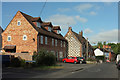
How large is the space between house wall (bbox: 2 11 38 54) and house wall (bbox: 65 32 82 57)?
18716 mm

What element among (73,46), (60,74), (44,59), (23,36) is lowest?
(60,74)

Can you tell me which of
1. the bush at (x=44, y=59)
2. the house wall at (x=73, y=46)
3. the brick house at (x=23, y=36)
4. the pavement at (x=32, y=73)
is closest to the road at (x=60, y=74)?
the pavement at (x=32, y=73)

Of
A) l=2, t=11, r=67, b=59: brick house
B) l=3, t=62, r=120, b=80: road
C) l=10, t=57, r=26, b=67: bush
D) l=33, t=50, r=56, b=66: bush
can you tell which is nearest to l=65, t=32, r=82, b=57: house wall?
l=2, t=11, r=67, b=59: brick house

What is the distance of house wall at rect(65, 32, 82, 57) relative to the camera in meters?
49.4

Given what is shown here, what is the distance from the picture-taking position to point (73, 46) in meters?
49.7

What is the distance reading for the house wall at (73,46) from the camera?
49.4m

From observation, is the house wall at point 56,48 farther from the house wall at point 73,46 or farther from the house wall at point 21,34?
the house wall at point 73,46

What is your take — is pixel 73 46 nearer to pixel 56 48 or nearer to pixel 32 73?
pixel 56 48

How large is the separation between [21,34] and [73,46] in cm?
2023

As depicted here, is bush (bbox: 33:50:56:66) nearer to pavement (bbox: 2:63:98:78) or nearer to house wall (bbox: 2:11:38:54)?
pavement (bbox: 2:63:98:78)

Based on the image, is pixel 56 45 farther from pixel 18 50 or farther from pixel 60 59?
pixel 18 50

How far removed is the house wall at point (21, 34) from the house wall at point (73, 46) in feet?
61.4

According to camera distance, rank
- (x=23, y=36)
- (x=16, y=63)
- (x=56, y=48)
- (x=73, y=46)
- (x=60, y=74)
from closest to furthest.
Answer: (x=60, y=74) < (x=16, y=63) < (x=23, y=36) < (x=56, y=48) < (x=73, y=46)


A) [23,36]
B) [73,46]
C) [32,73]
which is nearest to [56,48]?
[23,36]
